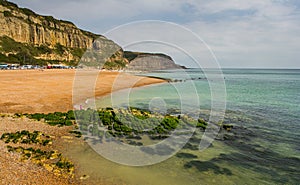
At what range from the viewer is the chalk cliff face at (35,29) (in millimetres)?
96469

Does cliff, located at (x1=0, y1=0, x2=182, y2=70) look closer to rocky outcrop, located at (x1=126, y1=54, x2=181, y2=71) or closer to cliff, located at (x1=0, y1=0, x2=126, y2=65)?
cliff, located at (x1=0, y1=0, x2=126, y2=65)

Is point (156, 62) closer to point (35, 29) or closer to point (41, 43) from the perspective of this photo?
point (41, 43)

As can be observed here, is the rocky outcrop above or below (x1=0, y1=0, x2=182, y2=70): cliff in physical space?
below

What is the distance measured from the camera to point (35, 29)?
109000 millimetres

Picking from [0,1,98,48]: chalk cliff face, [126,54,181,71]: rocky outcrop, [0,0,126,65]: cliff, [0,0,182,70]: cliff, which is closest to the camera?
[126,54,181,71]: rocky outcrop

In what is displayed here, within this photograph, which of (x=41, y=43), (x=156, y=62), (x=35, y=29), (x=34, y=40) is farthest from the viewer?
(x=41, y=43)

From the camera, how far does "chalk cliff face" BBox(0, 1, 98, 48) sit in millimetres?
96469

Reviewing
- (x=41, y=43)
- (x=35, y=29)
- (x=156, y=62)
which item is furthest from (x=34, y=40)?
(x=156, y=62)

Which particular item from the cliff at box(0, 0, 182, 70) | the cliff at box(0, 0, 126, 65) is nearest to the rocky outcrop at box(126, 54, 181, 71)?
the cliff at box(0, 0, 182, 70)

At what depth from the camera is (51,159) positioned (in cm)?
881

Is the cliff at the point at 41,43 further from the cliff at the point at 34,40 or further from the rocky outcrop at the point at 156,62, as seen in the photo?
the rocky outcrop at the point at 156,62

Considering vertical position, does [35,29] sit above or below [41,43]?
above

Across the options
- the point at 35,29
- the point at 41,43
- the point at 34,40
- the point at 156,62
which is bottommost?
the point at 156,62

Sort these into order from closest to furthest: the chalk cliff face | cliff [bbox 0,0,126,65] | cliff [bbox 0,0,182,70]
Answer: cliff [bbox 0,0,182,70] → cliff [bbox 0,0,126,65] → the chalk cliff face
